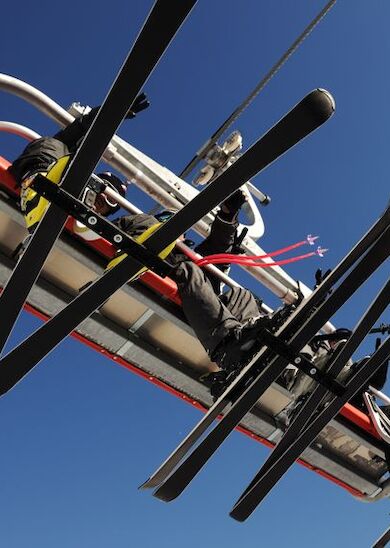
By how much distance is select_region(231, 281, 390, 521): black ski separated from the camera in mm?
2846

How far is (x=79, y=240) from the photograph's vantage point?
3.46 m

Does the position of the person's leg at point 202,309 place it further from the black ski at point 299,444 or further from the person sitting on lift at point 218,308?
the black ski at point 299,444

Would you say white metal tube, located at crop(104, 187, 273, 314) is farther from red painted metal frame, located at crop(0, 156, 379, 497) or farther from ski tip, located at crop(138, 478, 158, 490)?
ski tip, located at crop(138, 478, 158, 490)

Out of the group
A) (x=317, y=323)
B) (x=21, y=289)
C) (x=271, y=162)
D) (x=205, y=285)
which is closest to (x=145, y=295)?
(x=205, y=285)

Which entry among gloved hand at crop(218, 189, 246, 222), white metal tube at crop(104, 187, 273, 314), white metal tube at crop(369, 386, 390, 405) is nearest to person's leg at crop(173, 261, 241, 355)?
white metal tube at crop(104, 187, 273, 314)

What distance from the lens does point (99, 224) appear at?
228 centimetres

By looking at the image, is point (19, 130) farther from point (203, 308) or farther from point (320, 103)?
point (320, 103)

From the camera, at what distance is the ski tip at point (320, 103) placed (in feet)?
5.95

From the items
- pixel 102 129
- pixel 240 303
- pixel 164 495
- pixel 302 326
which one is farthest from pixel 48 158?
pixel 164 495

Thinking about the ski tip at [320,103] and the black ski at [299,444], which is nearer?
the ski tip at [320,103]

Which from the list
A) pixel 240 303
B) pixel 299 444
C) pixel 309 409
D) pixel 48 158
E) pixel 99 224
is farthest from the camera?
pixel 240 303

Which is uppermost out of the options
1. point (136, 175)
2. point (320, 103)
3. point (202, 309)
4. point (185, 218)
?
point (320, 103)

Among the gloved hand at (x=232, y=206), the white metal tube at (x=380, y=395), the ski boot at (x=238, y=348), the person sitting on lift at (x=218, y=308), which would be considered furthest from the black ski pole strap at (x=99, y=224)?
the white metal tube at (x=380, y=395)

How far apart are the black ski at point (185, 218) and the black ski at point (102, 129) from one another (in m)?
0.12
